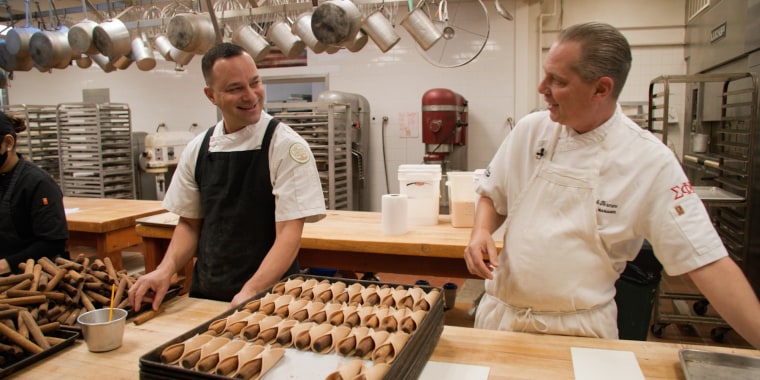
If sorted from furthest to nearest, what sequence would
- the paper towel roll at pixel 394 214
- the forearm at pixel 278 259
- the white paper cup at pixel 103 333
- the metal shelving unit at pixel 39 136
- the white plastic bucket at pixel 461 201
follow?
1. the metal shelving unit at pixel 39 136
2. the white plastic bucket at pixel 461 201
3. the paper towel roll at pixel 394 214
4. the forearm at pixel 278 259
5. the white paper cup at pixel 103 333

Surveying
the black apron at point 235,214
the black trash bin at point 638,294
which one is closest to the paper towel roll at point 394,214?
the black apron at point 235,214

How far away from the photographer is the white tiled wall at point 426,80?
5.43 meters

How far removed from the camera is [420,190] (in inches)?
113

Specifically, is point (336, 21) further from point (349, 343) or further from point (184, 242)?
point (349, 343)

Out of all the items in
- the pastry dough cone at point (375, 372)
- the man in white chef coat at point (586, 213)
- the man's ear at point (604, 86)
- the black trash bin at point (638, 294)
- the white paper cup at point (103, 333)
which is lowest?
the black trash bin at point (638, 294)

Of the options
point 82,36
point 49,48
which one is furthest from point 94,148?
point 82,36

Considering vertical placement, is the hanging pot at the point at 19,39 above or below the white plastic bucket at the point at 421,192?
above

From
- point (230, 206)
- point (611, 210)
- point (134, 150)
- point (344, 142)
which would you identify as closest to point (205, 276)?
point (230, 206)

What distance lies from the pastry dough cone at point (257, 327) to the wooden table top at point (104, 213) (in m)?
2.00

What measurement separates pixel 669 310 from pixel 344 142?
10.8ft

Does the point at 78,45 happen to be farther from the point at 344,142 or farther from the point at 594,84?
the point at 594,84

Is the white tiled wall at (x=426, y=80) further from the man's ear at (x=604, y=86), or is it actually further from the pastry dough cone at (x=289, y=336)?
the pastry dough cone at (x=289, y=336)

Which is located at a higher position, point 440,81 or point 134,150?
point 440,81

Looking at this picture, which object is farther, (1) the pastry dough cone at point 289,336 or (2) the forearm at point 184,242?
(2) the forearm at point 184,242
